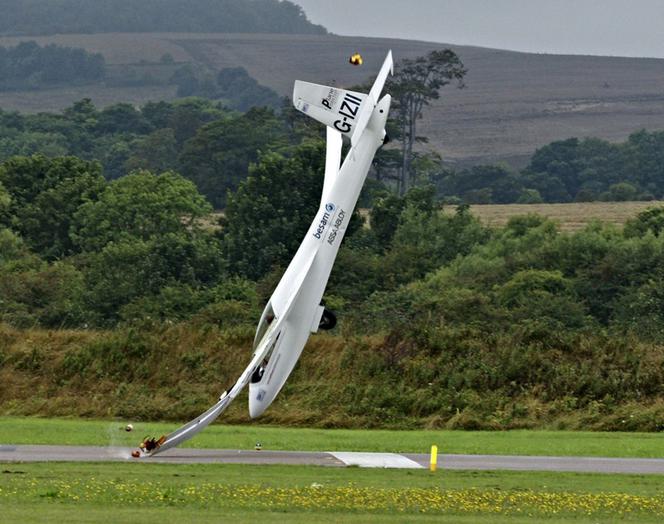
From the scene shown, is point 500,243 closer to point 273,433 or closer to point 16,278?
point 16,278

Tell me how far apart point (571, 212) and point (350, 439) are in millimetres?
103993

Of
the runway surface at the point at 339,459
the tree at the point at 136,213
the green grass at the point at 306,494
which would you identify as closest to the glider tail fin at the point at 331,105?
the runway surface at the point at 339,459

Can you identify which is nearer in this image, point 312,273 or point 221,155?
point 312,273

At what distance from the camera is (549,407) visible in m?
49.3

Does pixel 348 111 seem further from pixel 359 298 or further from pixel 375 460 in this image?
pixel 359 298

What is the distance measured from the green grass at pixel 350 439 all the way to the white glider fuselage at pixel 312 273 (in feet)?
9.84

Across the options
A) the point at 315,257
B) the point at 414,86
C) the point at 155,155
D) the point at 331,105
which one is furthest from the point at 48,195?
the point at 155,155

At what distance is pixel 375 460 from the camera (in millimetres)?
Answer: 35656

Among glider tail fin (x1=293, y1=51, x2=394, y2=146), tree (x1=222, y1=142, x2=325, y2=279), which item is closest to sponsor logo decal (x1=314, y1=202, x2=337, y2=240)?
glider tail fin (x1=293, y1=51, x2=394, y2=146)

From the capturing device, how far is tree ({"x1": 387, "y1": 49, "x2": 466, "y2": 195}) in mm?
182875

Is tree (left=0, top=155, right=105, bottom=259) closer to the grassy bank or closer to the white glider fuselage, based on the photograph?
the grassy bank

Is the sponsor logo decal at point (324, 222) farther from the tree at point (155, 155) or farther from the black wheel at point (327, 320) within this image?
the tree at point (155, 155)

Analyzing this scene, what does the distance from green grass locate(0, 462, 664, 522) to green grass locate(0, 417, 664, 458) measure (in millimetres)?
6141

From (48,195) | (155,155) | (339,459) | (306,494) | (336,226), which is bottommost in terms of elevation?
(155,155)
